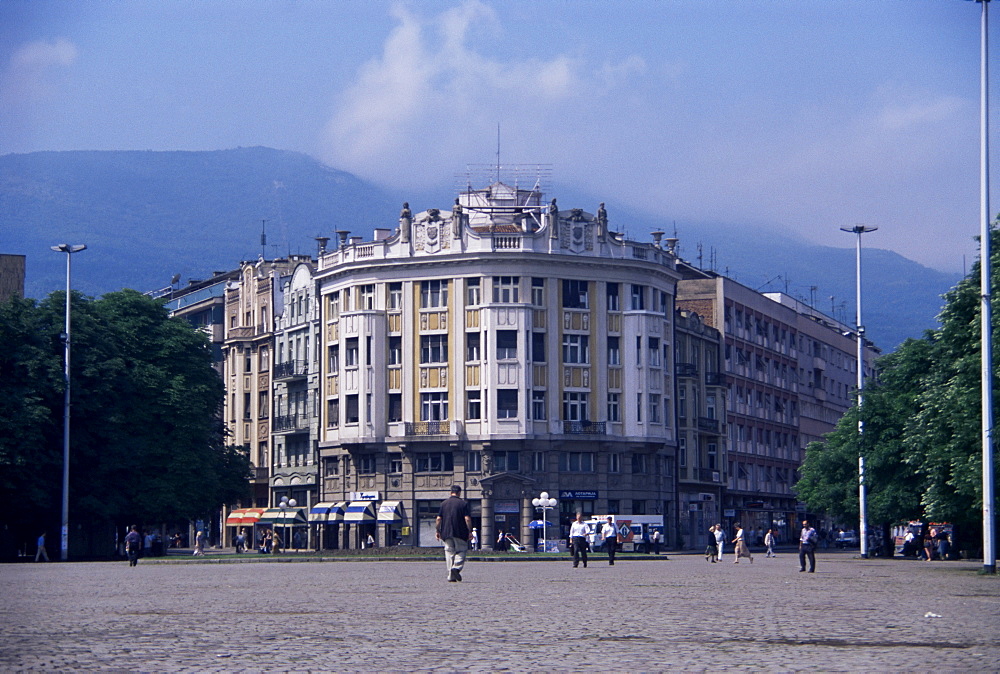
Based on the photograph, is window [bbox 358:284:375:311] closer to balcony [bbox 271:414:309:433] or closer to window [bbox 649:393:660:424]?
balcony [bbox 271:414:309:433]

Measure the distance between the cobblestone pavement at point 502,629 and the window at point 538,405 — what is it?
6369cm

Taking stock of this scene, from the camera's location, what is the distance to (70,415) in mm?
76312

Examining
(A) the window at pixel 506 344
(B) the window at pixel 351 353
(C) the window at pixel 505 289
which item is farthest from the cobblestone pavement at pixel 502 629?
(B) the window at pixel 351 353

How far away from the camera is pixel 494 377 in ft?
311

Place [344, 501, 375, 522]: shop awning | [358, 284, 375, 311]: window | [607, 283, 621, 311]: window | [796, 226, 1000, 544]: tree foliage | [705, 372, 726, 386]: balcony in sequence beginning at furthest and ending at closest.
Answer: [705, 372, 726, 386]: balcony, [358, 284, 375, 311]: window, [607, 283, 621, 311]: window, [344, 501, 375, 522]: shop awning, [796, 226, 1000, 544]: tree foliage

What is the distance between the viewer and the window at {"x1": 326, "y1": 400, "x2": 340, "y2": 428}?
327 feet

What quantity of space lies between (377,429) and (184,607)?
7301cm

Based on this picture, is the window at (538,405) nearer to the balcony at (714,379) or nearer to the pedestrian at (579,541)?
the balcony at (714,379)

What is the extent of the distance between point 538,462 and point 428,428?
22.0 ft

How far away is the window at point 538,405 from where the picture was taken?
95312mm

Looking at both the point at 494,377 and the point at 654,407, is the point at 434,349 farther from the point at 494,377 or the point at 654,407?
the point at 654,407

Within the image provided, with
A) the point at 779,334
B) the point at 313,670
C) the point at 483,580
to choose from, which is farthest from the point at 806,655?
the point at 779,334

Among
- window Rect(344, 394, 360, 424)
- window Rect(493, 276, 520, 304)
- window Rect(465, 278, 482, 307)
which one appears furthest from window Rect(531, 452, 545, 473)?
window Rect(344, 394, 360, 424)

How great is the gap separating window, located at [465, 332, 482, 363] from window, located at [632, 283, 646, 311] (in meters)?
10.5
